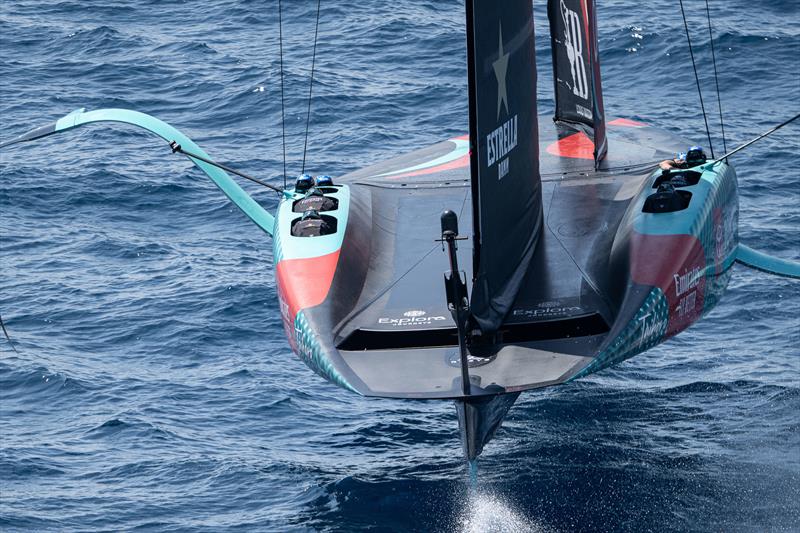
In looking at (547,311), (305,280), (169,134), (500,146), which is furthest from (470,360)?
(169,134)

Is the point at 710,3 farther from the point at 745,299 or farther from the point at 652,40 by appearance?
the point at 745,299

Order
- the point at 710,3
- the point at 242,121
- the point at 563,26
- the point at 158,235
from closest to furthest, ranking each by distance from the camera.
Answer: the point at 563,26, the point at 158,235, the point at 242,121, the point at 710,3

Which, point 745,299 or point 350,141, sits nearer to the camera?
point 745,299

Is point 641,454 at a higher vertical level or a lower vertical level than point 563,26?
lower

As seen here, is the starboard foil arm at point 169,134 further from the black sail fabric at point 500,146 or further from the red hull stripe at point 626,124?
the red hull stripe at point 626,124

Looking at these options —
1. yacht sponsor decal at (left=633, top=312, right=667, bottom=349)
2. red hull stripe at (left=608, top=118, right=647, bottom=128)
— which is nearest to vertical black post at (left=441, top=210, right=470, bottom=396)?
yacht sponsor decal at (left=633, top=312, right=667, bottom=349)

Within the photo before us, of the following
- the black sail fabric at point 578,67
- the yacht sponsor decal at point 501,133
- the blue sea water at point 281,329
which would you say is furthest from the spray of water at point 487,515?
the black sail fabric at point 578,67

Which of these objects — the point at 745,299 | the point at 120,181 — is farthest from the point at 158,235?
the point at 745,299
